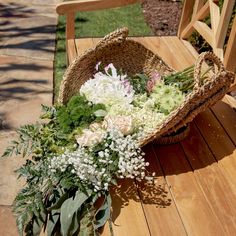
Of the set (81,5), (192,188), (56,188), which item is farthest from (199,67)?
(81,5)

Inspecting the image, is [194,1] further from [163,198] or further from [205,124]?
[163,198]

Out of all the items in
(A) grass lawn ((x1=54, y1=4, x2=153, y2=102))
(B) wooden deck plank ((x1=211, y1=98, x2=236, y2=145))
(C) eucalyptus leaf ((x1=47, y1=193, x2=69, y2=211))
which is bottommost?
(A) grass lawn ((x1=54, y1=4, x2=153, y2=102))

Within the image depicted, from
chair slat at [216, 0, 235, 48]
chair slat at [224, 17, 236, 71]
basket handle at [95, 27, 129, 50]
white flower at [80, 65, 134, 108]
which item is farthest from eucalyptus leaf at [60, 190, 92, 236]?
chair slat at [216, 0, 235, 48]

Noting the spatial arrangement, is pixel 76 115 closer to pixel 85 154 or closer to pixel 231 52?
pixel 85 154

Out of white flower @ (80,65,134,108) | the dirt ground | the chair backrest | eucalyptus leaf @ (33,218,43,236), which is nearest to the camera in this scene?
eucalyptus leaf @ (33,218,43,236)

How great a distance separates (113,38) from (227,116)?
78 centimetres

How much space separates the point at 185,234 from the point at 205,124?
0.80m

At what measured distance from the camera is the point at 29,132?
1903mm

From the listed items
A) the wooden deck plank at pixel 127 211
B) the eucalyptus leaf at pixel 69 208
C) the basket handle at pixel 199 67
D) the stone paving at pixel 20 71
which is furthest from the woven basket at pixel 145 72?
the stone paving at pixel 20 71

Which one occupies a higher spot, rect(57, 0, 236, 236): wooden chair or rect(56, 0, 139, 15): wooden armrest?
rect(56, 0, 139, 15): wooden armrest

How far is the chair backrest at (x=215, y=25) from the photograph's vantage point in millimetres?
2619

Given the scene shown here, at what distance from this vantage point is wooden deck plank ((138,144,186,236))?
162 cm

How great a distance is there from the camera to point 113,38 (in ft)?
7.15

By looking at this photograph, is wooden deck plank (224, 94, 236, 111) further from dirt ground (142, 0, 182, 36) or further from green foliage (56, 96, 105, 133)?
dirt ground (142, 0, 182, 36)
